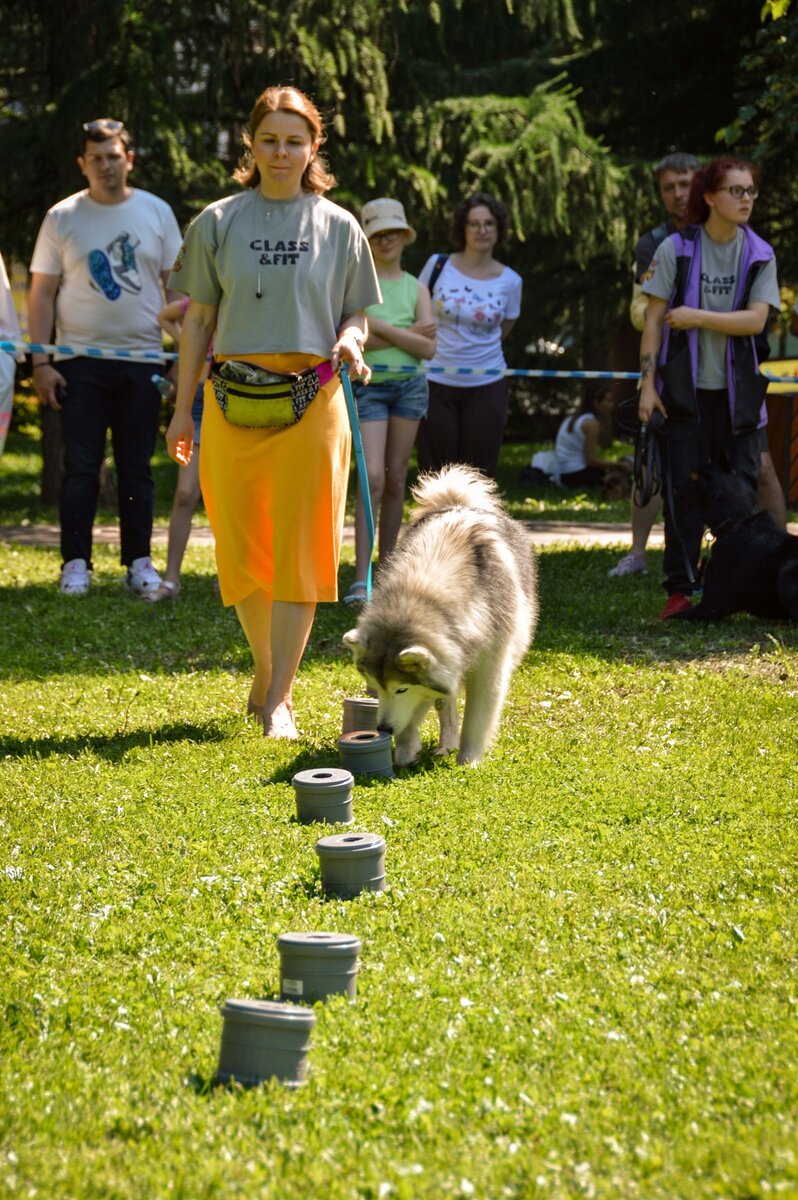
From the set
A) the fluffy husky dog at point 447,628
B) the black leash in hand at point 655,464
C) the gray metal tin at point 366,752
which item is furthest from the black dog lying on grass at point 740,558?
the gray metal tin at point 366,752

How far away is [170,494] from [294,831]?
12.6 m

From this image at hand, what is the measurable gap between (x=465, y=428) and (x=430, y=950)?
5.89 meters

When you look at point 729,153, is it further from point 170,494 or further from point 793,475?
point 170,494

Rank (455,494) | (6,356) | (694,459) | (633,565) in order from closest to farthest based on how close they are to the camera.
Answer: (455,494), (694,459), (6,356), (633,565)

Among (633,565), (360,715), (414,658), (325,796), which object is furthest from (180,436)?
(633,565)

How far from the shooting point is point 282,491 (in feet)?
17.9

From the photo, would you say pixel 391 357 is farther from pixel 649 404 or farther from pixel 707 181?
pixel 707 181

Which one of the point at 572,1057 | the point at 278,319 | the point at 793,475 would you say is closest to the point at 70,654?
the point at 278,319

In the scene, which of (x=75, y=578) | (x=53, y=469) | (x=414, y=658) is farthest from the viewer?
(x=53, y=469)

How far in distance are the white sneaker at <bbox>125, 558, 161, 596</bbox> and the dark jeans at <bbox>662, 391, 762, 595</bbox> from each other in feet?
11.2

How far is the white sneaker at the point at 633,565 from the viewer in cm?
950

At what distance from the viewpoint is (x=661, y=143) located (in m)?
17.4

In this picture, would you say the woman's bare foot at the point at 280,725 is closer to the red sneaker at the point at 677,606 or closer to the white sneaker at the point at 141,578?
the red sneaker at the point at 677,606

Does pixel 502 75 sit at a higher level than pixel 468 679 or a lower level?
higher
